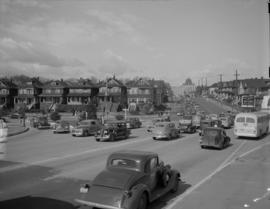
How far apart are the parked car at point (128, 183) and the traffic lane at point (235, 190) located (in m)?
1.08

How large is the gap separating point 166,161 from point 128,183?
9500mm

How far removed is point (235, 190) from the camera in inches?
476

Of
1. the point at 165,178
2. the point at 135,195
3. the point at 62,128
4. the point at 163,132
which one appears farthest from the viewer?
the point at 62,128

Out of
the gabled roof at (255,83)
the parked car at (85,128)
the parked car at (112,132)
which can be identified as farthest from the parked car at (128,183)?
the gabled roof at (255,83)

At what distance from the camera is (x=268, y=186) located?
42.2 feet

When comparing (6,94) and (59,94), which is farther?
(6,94)

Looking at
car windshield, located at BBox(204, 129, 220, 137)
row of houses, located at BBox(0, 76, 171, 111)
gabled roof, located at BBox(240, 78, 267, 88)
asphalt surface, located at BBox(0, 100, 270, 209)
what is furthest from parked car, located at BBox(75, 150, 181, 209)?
gabled roof, located at BBox(240, 78, 267, 88)

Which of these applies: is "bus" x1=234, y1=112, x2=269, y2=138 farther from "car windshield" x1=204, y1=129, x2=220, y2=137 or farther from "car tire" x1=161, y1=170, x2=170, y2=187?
"car tire" x1=161, y1=170, x2=170, y2=187

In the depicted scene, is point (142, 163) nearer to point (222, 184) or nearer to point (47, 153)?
point (222, 184)

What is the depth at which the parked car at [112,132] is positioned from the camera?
2718cm

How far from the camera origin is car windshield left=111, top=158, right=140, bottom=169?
9773 mm

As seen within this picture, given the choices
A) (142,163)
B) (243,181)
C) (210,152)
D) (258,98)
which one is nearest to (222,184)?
(243,181)

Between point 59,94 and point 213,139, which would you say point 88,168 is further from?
point 59,94

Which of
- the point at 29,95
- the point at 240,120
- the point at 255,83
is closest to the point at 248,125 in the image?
the point at 240,120
